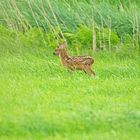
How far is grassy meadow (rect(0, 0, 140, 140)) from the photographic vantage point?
8633mm

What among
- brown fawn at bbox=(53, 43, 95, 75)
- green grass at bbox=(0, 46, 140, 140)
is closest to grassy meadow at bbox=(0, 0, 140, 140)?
green grass at bbox=(0, 46, 140, 140)

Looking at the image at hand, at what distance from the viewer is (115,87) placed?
11.2 meters

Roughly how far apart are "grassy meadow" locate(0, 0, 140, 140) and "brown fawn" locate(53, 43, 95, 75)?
0.47 feet

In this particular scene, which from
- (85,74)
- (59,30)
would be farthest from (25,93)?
(59,30)

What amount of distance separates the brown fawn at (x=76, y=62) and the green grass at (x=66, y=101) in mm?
142

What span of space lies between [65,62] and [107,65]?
158 centimetres

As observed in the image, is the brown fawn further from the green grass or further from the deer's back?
the green grass

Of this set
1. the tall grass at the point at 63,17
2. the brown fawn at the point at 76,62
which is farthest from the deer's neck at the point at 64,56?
the tall grass at the point at 63,17

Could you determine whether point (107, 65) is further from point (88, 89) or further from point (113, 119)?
point (113, 119)

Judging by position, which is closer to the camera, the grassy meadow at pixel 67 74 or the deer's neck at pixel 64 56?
the grassy meadow at pixel 67 74

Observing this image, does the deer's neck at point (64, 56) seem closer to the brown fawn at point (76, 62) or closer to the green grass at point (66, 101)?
the brown fawn at point (76, 62)

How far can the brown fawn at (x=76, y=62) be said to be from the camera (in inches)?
500

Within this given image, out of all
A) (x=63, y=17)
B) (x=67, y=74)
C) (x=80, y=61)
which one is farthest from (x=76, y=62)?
(x=63, y=17)

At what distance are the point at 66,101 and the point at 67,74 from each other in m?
2.95
